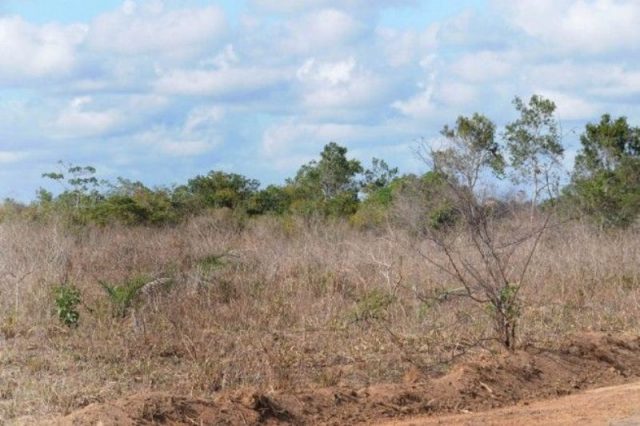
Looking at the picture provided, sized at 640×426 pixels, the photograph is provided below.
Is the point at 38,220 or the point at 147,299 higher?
the point at 38,220

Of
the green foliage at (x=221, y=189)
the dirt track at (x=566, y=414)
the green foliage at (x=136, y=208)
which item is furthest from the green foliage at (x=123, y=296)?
the green foliage at (x=221, y=189)

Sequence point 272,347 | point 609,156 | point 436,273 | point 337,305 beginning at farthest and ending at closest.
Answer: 1. point 609,156
2. point 436,273
3. point 337,305
4. point 272,347

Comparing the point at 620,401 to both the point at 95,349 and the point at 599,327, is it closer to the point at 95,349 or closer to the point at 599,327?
the point at 599,327

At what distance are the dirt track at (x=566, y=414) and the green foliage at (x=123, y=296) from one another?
4668 millimetres

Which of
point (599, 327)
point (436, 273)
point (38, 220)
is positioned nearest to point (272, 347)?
point (599, 327)

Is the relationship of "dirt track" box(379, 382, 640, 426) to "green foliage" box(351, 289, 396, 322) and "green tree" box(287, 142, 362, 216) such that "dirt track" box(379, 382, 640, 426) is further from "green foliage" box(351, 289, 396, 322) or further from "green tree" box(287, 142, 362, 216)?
"green tree" box(287, 142, 362, 216)

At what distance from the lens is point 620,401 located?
30.0ft

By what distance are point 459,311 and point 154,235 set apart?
9010mm

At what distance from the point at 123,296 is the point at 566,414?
225 inches

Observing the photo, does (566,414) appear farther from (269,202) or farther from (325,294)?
(269,202)

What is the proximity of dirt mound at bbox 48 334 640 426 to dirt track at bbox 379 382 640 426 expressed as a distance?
257 millimetres

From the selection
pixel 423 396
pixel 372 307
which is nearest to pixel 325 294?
pixel 372 307

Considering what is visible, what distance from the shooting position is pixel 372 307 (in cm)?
1274

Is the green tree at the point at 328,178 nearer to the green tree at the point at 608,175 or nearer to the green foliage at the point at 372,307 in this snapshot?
the green tree at the point at 608,175
